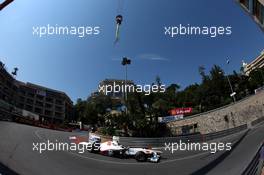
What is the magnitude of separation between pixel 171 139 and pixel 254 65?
58 centimetres

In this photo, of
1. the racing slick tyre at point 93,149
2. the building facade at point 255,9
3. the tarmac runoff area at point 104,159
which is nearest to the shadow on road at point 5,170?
the tarmac runoff area at point 104,159

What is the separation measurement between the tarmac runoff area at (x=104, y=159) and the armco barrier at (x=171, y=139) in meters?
0.03

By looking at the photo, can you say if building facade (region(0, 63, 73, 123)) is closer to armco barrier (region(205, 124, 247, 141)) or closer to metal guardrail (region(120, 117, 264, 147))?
metal guardrail (region(120, 117, 264, 147))

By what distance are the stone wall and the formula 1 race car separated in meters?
0.16

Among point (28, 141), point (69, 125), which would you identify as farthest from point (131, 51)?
point (28, 141)

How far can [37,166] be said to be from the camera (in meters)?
1.68

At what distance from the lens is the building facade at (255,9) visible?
1953 mm

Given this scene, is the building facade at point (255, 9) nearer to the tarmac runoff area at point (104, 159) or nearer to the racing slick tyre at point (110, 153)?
the tarmac runoff area at point (104, 159)

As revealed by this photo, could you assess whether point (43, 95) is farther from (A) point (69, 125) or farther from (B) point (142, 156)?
(B) point (142, 156)

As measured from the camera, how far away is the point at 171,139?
5.29 feet

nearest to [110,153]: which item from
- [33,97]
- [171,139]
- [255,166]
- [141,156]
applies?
[141,156]

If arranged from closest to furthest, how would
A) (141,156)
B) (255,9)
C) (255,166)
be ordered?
(141,156), (255,166), (255,9)

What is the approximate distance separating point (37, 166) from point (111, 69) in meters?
0.66

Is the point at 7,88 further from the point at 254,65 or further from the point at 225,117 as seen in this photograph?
the point at 254,65
